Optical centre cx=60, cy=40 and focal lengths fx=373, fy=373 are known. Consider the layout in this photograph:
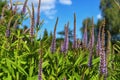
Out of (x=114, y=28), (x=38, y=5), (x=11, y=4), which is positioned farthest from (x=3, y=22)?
(x=114, y=28)

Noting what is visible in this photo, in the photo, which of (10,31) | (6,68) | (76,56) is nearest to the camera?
(6,68)

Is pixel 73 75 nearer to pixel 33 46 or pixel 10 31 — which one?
pixel 33 46

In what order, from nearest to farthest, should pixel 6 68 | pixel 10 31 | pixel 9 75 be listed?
pixel 9 75, pixel 6 68, pixel 10 31

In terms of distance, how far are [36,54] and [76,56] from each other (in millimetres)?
651

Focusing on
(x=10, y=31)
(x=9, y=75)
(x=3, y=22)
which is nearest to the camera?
(x=9, y=75)

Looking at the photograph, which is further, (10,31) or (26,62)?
(10,31)

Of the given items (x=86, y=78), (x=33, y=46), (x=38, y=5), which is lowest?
(x=86, y=78)

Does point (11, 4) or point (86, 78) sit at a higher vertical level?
point (11, 4)

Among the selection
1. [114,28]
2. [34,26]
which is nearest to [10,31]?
[34,26]

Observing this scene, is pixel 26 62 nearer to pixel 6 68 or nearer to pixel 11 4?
pixel 6 68

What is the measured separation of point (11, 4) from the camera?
7000 millimetres

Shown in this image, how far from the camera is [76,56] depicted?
550 centimetres

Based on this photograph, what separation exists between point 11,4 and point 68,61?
7.09 ft

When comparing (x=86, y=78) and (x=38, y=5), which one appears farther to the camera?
(x=38, y=5)
